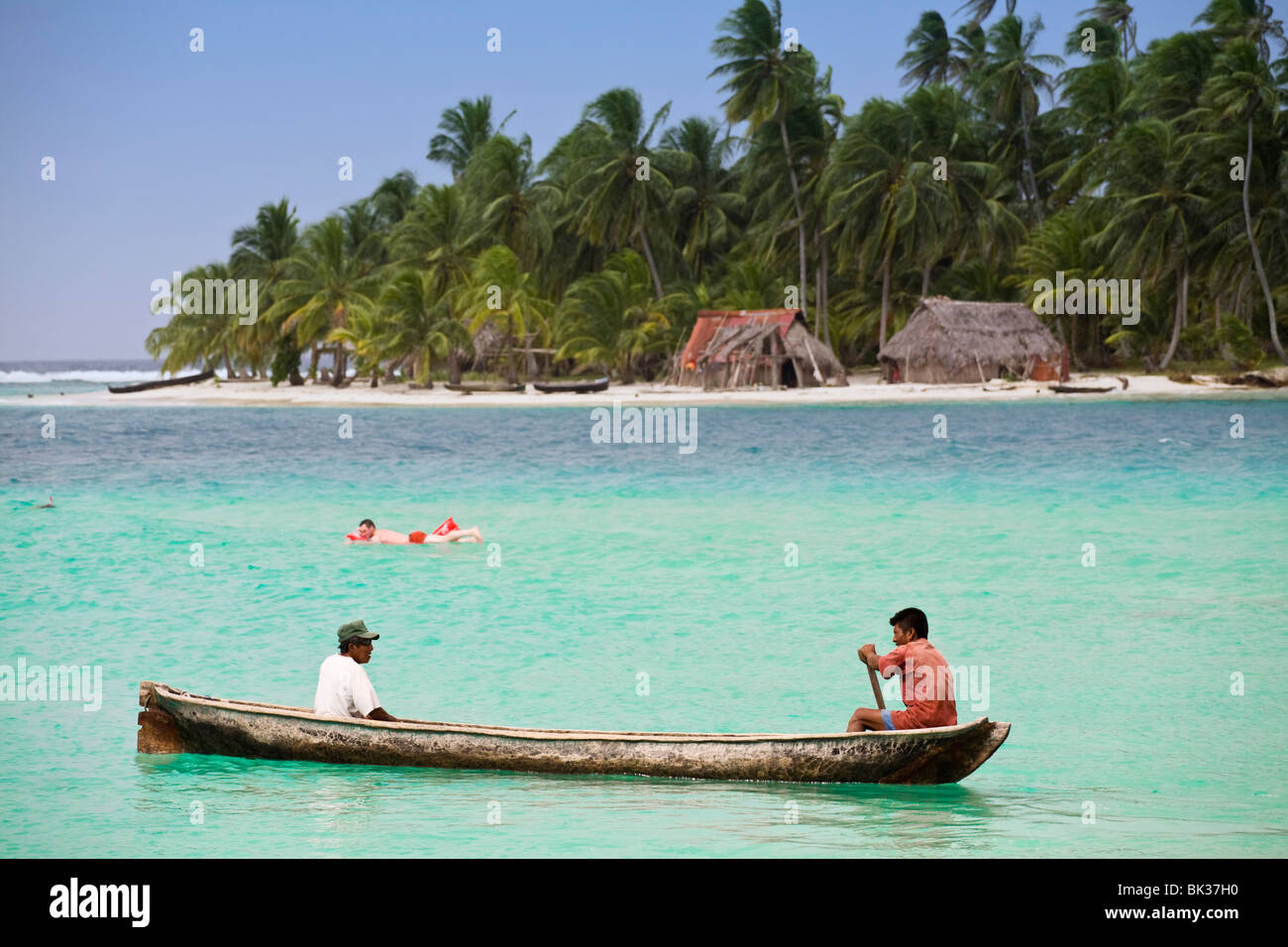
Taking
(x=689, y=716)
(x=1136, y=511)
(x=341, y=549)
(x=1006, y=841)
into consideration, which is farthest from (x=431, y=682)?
(x=1136, y=511)

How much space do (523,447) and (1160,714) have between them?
22.6 m

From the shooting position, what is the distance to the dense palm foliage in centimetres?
4028

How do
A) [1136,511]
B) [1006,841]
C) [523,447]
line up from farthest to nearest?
[523,447] < [1136,511] < [1006,841]

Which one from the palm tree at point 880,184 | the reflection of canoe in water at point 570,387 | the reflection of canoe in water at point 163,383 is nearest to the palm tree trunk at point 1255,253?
the palm tree at point 880,184

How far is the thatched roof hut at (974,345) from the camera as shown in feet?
137

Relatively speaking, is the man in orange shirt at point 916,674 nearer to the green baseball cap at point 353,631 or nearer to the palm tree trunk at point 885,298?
the green baseball cap at point 353,631

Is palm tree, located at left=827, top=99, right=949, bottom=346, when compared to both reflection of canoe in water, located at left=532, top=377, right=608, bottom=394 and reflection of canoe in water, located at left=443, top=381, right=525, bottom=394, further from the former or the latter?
reflection of canoe in water, located at left=443, top=381, right=525, bottom=394

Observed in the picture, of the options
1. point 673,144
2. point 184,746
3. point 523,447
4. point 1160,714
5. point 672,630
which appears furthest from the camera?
point 673,144

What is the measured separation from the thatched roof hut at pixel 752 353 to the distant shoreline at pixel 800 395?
0.91 m

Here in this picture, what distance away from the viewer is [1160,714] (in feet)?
31.1

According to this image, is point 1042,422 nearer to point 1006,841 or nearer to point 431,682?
point 431,682

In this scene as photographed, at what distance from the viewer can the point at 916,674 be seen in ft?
22.9

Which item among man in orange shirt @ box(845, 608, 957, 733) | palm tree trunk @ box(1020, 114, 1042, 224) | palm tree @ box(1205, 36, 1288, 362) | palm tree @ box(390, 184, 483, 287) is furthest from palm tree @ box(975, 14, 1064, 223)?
man in orange shirt @ box(845, 608, 957, 733)

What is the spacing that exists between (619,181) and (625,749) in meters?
41.7
